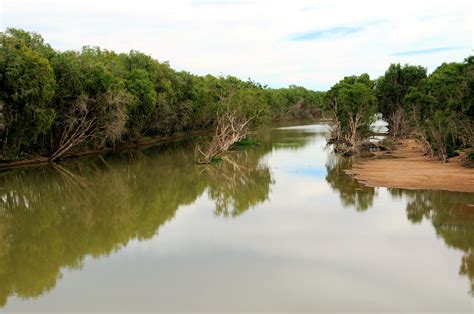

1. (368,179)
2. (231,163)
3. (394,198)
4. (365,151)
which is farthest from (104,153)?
(394,198)

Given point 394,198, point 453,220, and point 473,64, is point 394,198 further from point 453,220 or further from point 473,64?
point 473,64

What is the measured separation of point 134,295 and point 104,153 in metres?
46.4

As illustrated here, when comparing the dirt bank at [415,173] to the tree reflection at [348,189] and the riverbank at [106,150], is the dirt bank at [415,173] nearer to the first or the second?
the tree reflection at [348,189]

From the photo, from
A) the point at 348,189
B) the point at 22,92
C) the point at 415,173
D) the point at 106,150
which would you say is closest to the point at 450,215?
the point at 348,189

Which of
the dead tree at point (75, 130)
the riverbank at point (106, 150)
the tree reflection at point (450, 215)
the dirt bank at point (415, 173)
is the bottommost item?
the tree reflection at point (450, 215)

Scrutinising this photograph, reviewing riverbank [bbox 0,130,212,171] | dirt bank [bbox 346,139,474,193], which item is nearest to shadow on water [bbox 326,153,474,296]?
dirt bank [bbox 346,139,474,193]

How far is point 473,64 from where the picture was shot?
35.9 m

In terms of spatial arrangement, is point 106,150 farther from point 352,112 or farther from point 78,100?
point 352,112

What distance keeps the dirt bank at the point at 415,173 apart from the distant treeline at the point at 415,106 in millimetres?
1830

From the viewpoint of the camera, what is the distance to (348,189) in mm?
33594

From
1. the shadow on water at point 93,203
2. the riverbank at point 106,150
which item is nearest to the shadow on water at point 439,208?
the shadow on water at point 93,203

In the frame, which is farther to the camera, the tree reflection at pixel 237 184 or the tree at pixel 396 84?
the tree at pixel 396 84

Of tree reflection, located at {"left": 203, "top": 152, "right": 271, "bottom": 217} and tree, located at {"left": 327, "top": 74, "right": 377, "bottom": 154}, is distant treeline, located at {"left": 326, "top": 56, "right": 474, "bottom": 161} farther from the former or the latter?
tree reflection, located at {"left": 203, "top": 152, "right": 271, "bottom": 217}

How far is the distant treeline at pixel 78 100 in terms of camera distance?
41.4 m
